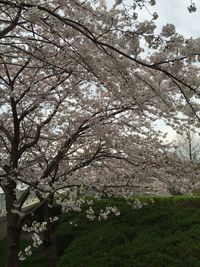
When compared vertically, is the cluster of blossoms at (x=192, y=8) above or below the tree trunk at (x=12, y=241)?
above

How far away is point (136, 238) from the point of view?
10227mm

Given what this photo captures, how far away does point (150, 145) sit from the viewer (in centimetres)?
966

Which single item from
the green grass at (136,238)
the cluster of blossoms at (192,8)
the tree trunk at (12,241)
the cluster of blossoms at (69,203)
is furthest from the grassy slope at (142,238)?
the cluster of blossoms at (192,8)

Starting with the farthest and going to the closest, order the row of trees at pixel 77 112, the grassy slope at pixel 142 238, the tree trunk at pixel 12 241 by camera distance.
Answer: the grassy slope at pixel 142 238, the tree trunk at pixel 12 241, the row of trees at pixel 77 112

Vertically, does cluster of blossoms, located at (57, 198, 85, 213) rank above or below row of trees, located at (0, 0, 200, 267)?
below

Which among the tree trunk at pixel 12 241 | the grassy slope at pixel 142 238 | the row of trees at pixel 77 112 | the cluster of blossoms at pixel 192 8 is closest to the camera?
the cluster of blossoms at pixel 192 8

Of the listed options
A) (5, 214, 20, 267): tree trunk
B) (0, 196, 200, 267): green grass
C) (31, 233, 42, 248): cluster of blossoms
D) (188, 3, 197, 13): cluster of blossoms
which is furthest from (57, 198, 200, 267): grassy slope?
(188, 3, 197, 13): cluster of blossoms

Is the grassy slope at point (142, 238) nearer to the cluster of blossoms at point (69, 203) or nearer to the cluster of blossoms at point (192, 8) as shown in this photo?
the cluster of blossoms at point (69, 203)

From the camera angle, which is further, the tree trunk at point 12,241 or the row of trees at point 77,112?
the tree trunk at point 12,241

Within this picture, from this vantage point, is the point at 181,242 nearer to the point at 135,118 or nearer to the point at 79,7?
the point at 135,118

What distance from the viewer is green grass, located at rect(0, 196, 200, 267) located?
29.6ft

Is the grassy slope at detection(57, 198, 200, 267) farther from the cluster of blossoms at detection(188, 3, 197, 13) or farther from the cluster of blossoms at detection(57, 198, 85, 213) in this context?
the cluster of blossoms at detection(188, 3, 197, 13)

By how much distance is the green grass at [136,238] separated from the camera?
29.6 feet

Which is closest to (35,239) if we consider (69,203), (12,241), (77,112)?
(69,203)
